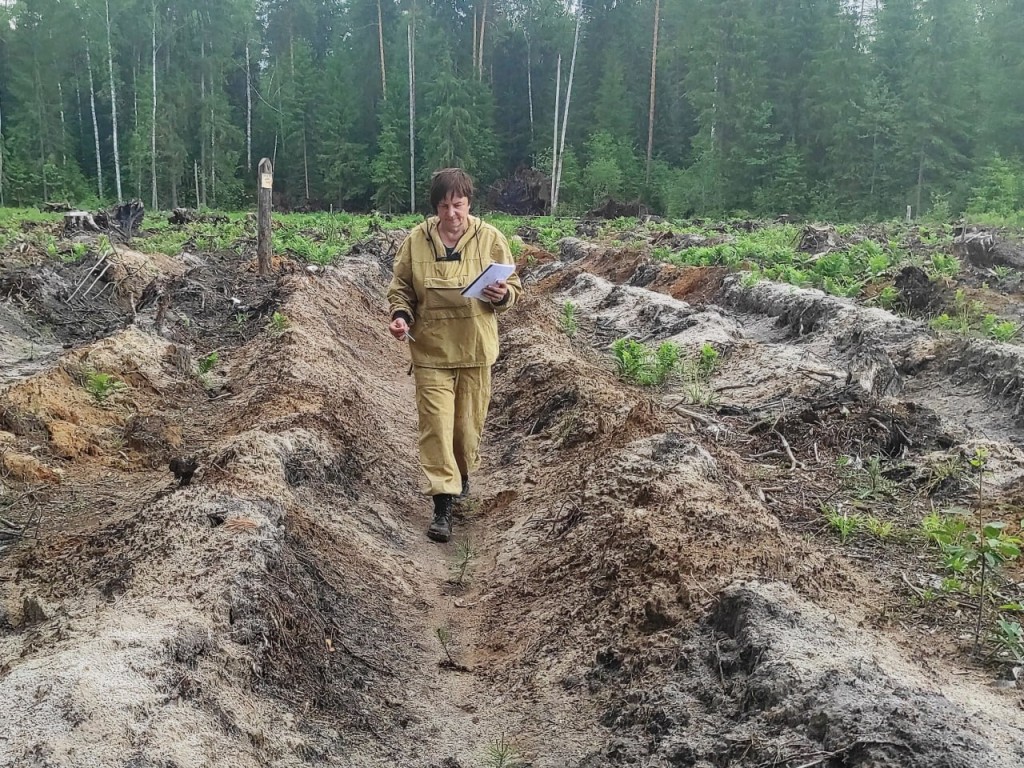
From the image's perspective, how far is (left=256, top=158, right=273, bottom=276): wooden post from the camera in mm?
11438

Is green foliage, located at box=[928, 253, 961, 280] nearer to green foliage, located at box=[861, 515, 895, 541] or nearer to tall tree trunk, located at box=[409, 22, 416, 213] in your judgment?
green foliage, located at box=[861, 515, 895, 541]

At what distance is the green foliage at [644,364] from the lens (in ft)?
24.8

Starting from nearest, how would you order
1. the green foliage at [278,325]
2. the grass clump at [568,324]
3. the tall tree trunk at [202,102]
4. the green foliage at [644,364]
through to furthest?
1. the green foliage at [644,364]
2. the green foliage at [278,325]
3. the grass clump at [568,324]
4. the tall tree trunk at [202,102]

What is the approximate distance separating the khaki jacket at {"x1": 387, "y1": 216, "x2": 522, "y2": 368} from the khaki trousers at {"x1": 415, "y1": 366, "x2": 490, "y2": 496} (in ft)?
0.30

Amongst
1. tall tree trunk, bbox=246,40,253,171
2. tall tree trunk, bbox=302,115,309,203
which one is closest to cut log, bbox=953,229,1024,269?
tall tree trunk, bbox=302,115,309,203

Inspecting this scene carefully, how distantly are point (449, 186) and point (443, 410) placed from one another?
1.27m

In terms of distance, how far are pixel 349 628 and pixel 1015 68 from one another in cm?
3571

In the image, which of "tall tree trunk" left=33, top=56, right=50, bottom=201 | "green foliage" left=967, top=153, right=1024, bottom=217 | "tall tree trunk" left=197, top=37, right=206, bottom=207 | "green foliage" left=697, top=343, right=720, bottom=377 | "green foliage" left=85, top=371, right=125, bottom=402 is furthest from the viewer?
"tall tree trunk" left=197, top=37, right=206, bottom=207

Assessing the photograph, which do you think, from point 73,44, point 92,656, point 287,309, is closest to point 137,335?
point 287,309

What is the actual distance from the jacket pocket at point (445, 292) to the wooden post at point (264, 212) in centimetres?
742

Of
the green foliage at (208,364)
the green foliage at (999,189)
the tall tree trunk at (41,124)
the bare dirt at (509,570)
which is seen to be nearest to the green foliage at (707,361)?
the bare dirt at (509,570)

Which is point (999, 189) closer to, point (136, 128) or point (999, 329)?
point (999, 329)

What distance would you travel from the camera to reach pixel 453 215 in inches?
182

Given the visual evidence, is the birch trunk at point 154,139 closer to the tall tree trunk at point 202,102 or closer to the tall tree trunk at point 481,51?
the tall tree trunk at point 202,102
